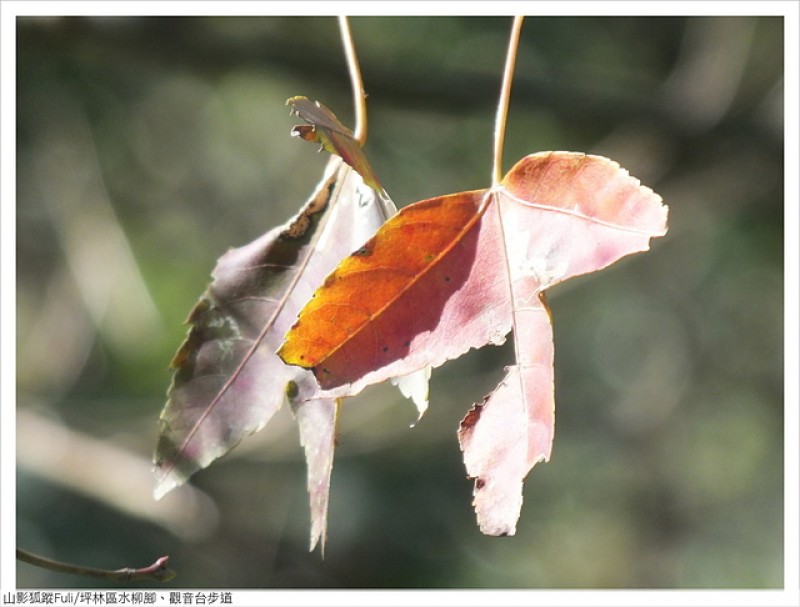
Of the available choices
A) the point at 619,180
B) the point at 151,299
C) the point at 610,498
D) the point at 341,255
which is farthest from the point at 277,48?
the point at 610,498

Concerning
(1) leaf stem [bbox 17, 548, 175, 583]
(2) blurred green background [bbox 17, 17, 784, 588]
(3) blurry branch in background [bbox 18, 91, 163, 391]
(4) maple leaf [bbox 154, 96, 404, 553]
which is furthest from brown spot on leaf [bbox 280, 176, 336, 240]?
(3) blurry branch in background [bbox 18, 91, 163, 391]

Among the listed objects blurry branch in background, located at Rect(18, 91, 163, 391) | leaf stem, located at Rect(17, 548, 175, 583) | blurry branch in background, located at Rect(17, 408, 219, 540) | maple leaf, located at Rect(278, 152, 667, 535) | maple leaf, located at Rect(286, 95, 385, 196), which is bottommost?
Answer: leaf stem, located at Rect(17, 548, 175, 583)

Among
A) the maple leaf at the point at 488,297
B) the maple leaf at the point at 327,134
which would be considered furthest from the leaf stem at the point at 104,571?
the maple leaf at the point at 327,134

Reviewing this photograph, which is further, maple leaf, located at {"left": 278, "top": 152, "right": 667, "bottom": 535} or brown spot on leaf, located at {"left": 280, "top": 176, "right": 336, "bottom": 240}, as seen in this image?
brown spot on leaf, located at {"left": 280, "top": 176, "right": 336, "bottom": 240}

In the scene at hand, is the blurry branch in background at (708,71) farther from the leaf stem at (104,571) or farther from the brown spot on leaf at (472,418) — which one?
the leaf stem at (104,571)

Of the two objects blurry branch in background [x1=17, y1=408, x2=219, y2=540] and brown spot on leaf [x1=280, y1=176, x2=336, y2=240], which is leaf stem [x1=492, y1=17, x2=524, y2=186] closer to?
brown spot on leaf [x1=280, y1=176, x2=336, y2=240]

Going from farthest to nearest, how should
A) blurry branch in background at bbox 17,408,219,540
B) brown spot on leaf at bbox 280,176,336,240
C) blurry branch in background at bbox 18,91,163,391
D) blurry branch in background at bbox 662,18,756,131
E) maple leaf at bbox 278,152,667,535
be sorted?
blurry branch in background at bbox 18,91,163,391 → blurry branch in background at bbox 17,408,219,540 → blurry branch in background at bbox 662,18,756,131 → brown spot on leaf at bbox 280,176,336,240 → maple leaf at bbox 278,152,667,535
